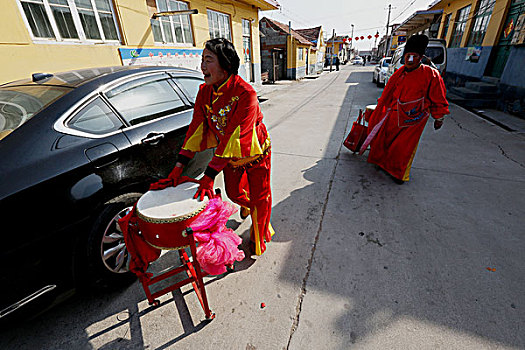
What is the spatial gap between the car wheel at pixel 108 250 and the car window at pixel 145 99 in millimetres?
727

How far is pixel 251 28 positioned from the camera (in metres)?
13.5

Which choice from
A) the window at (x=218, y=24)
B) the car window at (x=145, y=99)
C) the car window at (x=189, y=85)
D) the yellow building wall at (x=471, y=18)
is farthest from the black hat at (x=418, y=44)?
the window at (x=218, y=24)

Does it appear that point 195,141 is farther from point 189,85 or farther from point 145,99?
point 189,85

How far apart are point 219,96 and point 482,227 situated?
2.84 metres

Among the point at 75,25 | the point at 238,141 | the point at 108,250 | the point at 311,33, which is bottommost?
the point at 108,250

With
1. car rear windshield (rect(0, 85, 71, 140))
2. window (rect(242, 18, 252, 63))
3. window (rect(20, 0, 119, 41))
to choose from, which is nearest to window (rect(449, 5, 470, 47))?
window (rect(242, 18, 252, 63))

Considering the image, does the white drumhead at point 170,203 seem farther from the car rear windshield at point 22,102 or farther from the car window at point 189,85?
the car window at point 189,85

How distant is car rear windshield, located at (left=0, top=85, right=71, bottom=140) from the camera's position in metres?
1.61

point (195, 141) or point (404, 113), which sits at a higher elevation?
point (195, 141)

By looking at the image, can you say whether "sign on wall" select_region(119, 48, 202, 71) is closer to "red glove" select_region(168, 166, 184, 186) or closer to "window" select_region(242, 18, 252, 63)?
"window" select_region(242, 18, 252, 63)

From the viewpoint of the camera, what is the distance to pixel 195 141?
74.9 inches

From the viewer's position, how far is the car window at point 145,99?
205cm

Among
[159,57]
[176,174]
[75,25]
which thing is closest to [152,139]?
[176,174]

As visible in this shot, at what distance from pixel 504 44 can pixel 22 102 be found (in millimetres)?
12190
